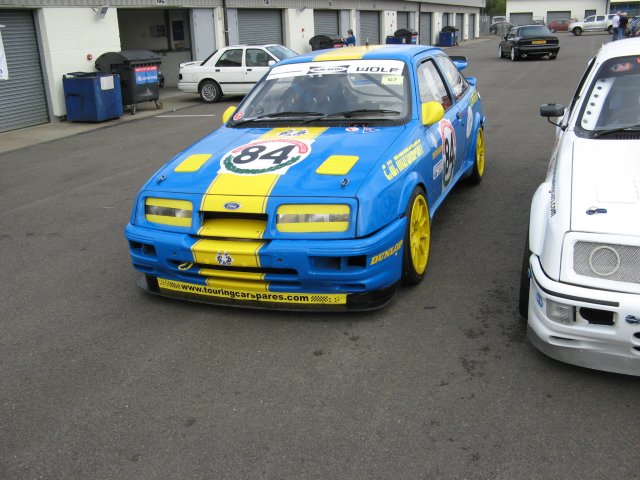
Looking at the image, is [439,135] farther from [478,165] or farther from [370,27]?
[370,27]

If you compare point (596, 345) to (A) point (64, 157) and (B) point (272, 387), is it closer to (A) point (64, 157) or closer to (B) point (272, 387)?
(B) point (272, 387)

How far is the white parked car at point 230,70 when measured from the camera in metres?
16.6

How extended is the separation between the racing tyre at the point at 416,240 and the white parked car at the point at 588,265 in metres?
0.81

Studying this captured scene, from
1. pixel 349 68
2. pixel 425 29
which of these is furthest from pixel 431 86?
pixel 425 29

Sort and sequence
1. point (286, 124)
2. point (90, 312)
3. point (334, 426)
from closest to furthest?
point (334, 426), point (90, 312), point (286, 124)

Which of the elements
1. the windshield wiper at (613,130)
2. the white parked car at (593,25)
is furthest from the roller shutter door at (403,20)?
the windshield wiper at (613,130)

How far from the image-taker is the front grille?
2988 mm

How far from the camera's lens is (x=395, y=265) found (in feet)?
13.4

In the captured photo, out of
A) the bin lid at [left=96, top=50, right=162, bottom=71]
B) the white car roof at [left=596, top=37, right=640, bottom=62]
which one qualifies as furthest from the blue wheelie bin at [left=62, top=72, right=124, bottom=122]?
the white car roof at [left=596, top=37, right=640, bottom=62]

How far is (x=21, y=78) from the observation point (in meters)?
14.0

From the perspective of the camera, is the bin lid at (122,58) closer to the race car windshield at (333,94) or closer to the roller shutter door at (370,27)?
the race car windshield at (333,94)

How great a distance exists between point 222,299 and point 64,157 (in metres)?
7.51

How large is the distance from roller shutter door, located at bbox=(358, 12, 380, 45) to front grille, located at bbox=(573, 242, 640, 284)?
30.3 meters

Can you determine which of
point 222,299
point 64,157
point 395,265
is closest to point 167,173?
point 222,299
